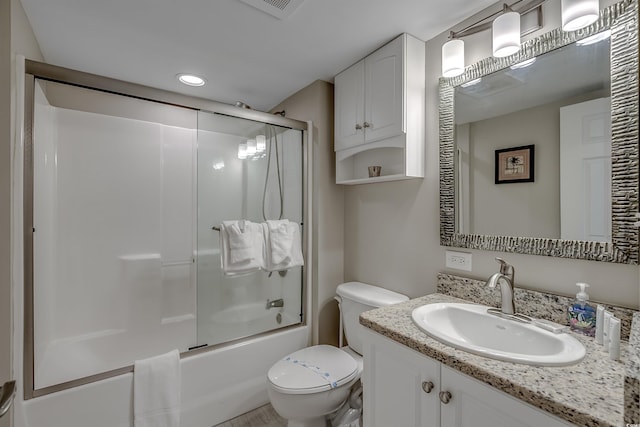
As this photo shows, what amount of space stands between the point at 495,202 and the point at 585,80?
0.55 metres

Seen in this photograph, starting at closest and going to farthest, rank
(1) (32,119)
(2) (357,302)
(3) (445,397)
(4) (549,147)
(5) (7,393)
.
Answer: (5) (7,393), (3) (445,397), (4) (549,147), (1) (32,119), (2) (357,302)

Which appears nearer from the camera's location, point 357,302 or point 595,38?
point 595,38

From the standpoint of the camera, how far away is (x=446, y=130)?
1528mm

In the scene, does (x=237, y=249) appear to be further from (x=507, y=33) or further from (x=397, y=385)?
(x=507, y=33)

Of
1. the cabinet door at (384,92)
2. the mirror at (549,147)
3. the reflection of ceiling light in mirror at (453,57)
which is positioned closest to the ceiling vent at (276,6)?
the cabinet door at (384,92)

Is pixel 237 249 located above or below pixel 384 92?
below

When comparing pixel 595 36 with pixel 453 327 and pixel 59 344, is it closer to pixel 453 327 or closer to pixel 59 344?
pixel 453 327

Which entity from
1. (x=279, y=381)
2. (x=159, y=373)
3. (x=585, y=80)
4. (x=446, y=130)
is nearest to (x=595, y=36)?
(x=585, y=80)

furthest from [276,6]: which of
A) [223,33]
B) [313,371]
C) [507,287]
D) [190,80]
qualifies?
[313,371]

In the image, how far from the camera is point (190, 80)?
2.14 m

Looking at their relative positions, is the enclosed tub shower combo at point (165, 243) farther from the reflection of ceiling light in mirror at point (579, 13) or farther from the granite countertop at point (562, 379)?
the reflection of ceiling light in mirror at point (579, 13)

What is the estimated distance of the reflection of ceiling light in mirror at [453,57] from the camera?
1.38 m

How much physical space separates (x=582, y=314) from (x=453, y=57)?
3.95 feet

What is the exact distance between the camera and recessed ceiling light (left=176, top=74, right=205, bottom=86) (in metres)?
2.07
